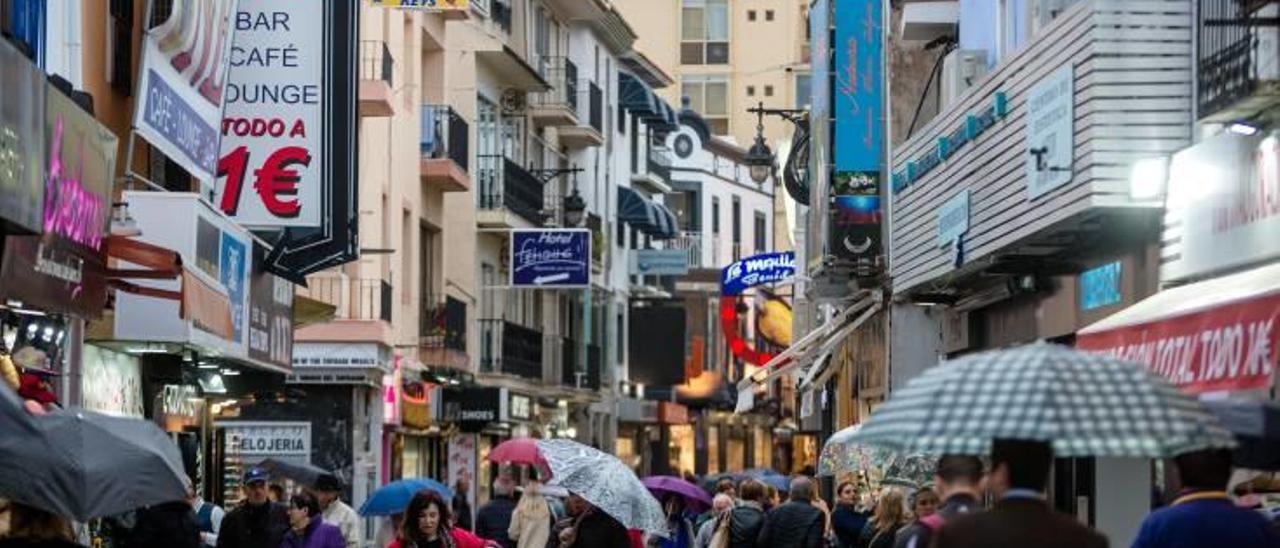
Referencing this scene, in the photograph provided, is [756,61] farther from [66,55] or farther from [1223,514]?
[1223,514]

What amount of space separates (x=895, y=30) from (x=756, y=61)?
55667 mm

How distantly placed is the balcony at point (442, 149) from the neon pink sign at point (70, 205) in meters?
29.3

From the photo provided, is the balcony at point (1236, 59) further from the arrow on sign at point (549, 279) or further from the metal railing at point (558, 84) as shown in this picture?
the metal railing at point (558, 84)

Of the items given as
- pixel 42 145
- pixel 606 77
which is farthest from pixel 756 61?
pixel 42 145

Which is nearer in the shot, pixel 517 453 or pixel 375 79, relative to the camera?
pixel 517 453

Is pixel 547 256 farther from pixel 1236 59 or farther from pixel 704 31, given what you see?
pixel 704 31

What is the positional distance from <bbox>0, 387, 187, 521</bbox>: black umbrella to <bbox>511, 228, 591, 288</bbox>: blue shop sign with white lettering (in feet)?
129

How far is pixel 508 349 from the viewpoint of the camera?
2174 inches

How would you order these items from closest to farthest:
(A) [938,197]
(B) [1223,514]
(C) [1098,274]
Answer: (B) [1223,514] → (C) [1098,274] → (A) [938,197]

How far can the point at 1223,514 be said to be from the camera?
10266 mm

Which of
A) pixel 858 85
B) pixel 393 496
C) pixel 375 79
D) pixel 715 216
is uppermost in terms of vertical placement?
pixel 715 216

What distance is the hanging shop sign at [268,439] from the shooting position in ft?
123

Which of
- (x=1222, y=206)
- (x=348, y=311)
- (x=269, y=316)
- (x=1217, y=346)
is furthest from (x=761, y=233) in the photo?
(x=1217, y=346)

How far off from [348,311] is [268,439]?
239cm
